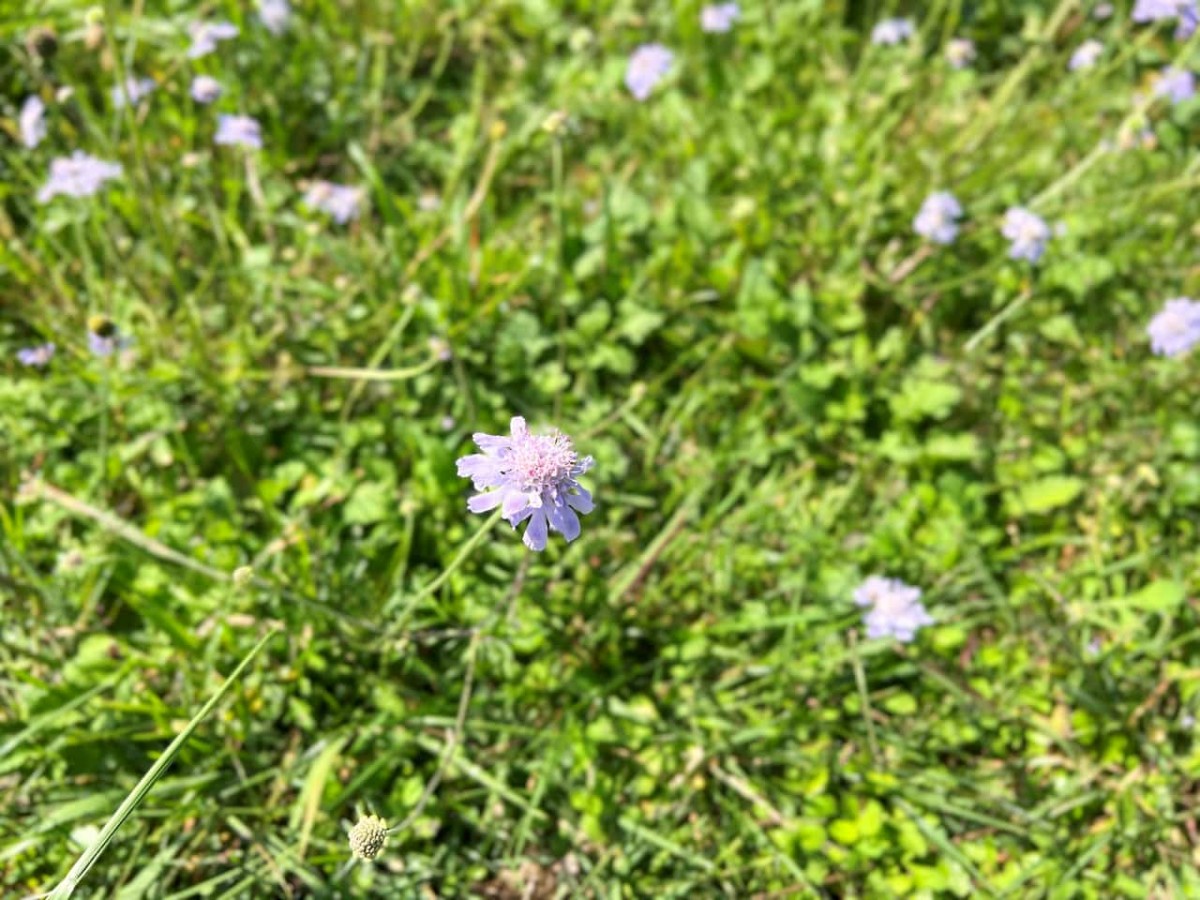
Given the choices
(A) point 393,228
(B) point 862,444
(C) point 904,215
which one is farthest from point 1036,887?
(A) point 393,228

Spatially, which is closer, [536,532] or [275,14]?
[536,532]

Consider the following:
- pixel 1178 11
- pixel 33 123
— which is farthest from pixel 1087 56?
pixel 33 123

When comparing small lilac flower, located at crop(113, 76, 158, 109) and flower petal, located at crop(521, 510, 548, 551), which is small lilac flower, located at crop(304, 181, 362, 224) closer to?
small lilac flower, located at crop(113, 76, 158, 109)

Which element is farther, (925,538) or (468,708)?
(925,538)

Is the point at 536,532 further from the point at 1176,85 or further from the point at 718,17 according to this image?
the point at 1176,85

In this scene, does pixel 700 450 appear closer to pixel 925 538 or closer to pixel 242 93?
pixel 925 538

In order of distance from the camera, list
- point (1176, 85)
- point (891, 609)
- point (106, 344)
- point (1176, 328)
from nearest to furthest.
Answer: point (891, 609) → point (106, 344) → point (1176, 328) → point (1176, 85)
